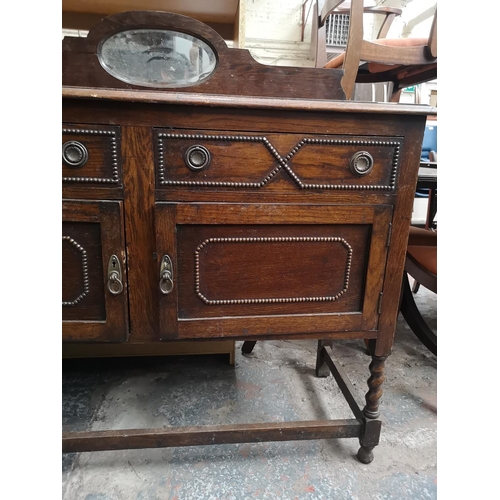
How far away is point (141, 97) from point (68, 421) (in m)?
1.00

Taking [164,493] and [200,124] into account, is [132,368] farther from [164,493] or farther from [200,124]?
[200,124]

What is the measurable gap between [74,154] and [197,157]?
25 cm

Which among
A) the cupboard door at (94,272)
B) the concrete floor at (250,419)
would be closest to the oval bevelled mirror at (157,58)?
the cupboard door at (94,272)

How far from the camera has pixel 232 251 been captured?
0.76 meters

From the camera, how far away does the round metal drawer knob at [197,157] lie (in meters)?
0.70

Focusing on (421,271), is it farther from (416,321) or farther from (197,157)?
(197,157)

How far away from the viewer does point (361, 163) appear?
2.44ft

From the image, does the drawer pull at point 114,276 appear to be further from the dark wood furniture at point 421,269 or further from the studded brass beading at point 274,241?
the dark wood furniture at point 421,269

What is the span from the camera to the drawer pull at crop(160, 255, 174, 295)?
72 centimetres

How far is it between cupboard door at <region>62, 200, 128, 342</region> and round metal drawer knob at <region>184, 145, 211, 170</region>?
0.56 feet

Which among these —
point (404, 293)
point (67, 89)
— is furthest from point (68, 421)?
point (404, 293)

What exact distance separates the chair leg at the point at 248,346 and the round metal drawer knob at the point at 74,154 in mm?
986

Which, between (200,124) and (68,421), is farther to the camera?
(68,421)

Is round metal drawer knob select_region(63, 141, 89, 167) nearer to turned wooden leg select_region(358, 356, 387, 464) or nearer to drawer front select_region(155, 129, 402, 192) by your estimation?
drawer front select_region(155, 129, 402, 192)
